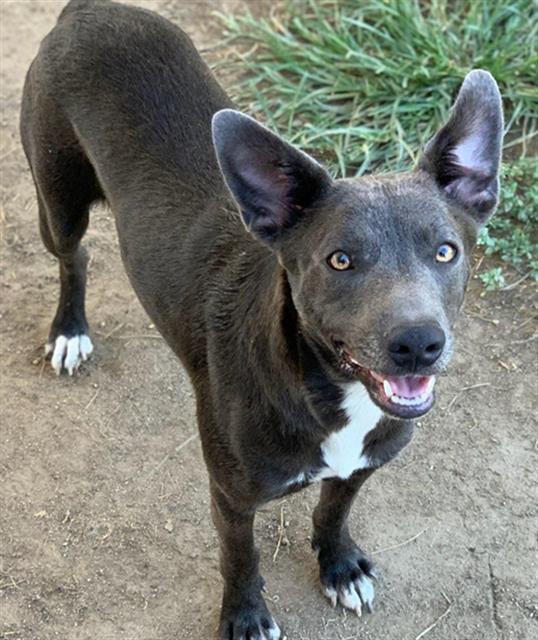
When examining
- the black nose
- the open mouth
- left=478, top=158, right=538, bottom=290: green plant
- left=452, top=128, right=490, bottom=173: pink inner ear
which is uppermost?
left=452, top=128, right=490, bottom=173: pink inner ear

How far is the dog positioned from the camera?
290cm

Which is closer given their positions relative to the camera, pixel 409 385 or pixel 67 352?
pixel 409 385

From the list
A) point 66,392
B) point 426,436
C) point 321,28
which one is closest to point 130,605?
point 66,392

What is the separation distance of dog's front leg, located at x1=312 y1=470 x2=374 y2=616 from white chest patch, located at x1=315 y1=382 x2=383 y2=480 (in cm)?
53

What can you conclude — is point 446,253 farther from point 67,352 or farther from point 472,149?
point 67,352

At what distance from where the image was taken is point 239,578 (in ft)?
12.4

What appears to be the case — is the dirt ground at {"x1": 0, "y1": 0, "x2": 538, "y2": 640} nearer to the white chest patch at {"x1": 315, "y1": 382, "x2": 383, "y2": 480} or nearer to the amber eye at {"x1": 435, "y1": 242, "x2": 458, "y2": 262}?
the white chest patch at {"x1": 315, "y1": 382, "x2": 383, "y2": 480}

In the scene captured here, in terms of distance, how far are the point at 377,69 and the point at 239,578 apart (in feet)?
11.1

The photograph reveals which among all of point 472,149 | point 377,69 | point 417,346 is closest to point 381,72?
point 377,69

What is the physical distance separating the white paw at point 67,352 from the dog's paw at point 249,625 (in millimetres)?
1492

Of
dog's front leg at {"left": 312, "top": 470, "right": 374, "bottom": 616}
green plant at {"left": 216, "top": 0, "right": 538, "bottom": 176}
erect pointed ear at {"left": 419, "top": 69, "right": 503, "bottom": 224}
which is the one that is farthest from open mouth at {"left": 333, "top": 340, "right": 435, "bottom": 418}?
green plant at {"left": 216, "top": 0, "right": 538, "bottom": 176}

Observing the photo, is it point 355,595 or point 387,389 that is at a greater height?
point 387,389

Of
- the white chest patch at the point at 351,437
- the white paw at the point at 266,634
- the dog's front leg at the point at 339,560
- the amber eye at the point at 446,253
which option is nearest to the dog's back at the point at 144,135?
the white chest patch at the point at 351,437

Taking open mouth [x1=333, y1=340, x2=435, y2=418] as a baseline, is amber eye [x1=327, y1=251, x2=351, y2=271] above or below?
above
